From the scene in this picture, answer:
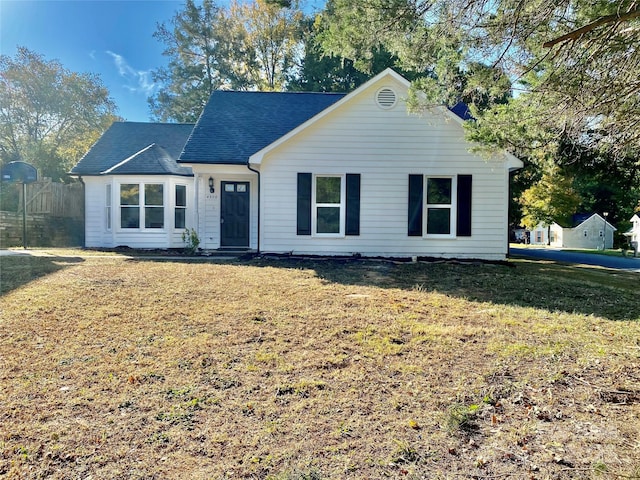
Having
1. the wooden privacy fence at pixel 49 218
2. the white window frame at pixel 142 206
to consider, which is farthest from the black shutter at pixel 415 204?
the wooden privacy fence at pixel 49 218

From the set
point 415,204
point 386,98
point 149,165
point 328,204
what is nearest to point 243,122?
point 149,165

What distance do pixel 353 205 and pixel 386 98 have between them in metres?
2.92

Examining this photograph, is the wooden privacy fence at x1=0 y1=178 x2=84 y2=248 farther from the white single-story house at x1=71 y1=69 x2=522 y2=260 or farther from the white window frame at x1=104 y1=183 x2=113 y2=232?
the white single-story house at x1=71 y1=69 x2=522 y2=260

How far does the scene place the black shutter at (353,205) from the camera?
10258 mm

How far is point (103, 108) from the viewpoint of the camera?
29.1m

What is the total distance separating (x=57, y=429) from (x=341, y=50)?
5349 mm

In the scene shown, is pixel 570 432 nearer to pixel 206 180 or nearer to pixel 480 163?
pixel 480 163

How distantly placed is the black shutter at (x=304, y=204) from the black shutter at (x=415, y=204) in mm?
2712

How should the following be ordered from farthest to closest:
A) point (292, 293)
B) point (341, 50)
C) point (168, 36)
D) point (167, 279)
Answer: point (168, 36) → point (167, 279) → point (292, 293) → point (341, 50)

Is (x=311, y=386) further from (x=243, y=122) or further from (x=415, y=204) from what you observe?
(x=243, y=122)

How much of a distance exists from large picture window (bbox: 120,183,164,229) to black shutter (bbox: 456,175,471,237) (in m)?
8.91

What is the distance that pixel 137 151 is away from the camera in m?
13.9

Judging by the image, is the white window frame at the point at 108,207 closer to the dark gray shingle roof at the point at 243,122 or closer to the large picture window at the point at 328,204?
the dark gray shingle roof at the point at 243,122

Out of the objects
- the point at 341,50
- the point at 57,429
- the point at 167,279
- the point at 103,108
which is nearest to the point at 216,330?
the point at 57,429
